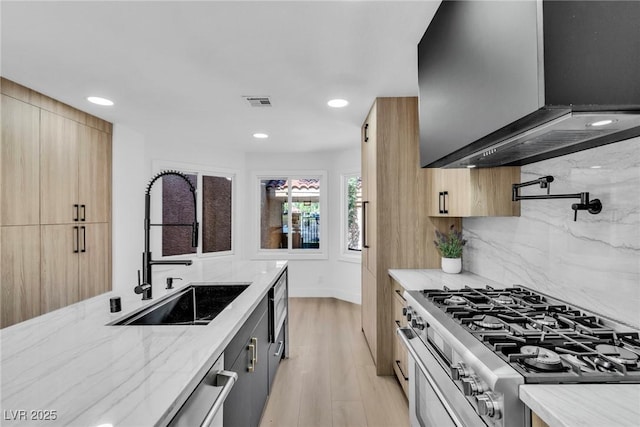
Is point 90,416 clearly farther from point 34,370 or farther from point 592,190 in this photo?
point 592,190

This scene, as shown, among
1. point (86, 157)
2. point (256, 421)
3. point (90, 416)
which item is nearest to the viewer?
point (90, 416)

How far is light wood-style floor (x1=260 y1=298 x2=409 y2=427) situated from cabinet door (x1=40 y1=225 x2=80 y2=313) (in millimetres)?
2073

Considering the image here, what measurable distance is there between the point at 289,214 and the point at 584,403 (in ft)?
17.5

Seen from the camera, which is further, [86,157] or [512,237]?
[86,157]

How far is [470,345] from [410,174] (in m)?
1.97

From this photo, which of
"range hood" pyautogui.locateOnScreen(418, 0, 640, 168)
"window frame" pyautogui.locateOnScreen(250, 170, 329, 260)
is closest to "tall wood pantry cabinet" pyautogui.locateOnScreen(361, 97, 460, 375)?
"range hood" pyautogui.locateOnScreen(418, 0, 640, 168)

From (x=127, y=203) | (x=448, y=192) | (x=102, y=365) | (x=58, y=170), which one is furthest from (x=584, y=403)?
(x=127, y=203)

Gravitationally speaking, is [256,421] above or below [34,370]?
below

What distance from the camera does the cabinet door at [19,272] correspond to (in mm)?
2656

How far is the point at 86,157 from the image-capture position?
358 centimetres

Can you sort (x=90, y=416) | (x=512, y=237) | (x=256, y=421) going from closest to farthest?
(x=90, y=416) → (x=256, y=421) → (x=512, y=237)

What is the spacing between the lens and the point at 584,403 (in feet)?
2.68

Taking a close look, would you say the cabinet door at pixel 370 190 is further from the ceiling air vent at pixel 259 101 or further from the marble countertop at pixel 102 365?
the marble countertop at pixel 102 365

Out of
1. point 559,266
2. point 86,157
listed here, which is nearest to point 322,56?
point 559,266
